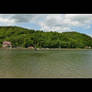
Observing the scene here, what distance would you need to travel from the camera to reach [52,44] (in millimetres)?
74500

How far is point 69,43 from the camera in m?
78.7

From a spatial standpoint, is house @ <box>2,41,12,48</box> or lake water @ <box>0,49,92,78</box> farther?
house @ <box>2,41,12,48</box>

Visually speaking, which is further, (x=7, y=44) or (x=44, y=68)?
(x=7, y=44)

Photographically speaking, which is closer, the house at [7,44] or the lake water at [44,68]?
the lake water at [44,68]

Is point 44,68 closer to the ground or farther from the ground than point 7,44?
closer to the ground
